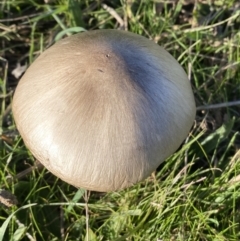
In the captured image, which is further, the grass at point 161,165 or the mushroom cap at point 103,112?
the grass at point 161,165

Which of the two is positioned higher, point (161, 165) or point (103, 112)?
point (103, 112)

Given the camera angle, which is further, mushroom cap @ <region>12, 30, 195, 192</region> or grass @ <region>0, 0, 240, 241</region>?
grass @ <region>0, 0, 240, 241</region>

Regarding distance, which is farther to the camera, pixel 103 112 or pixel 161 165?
pixel 161 165

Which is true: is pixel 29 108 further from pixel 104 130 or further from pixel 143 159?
pixel 143 159
